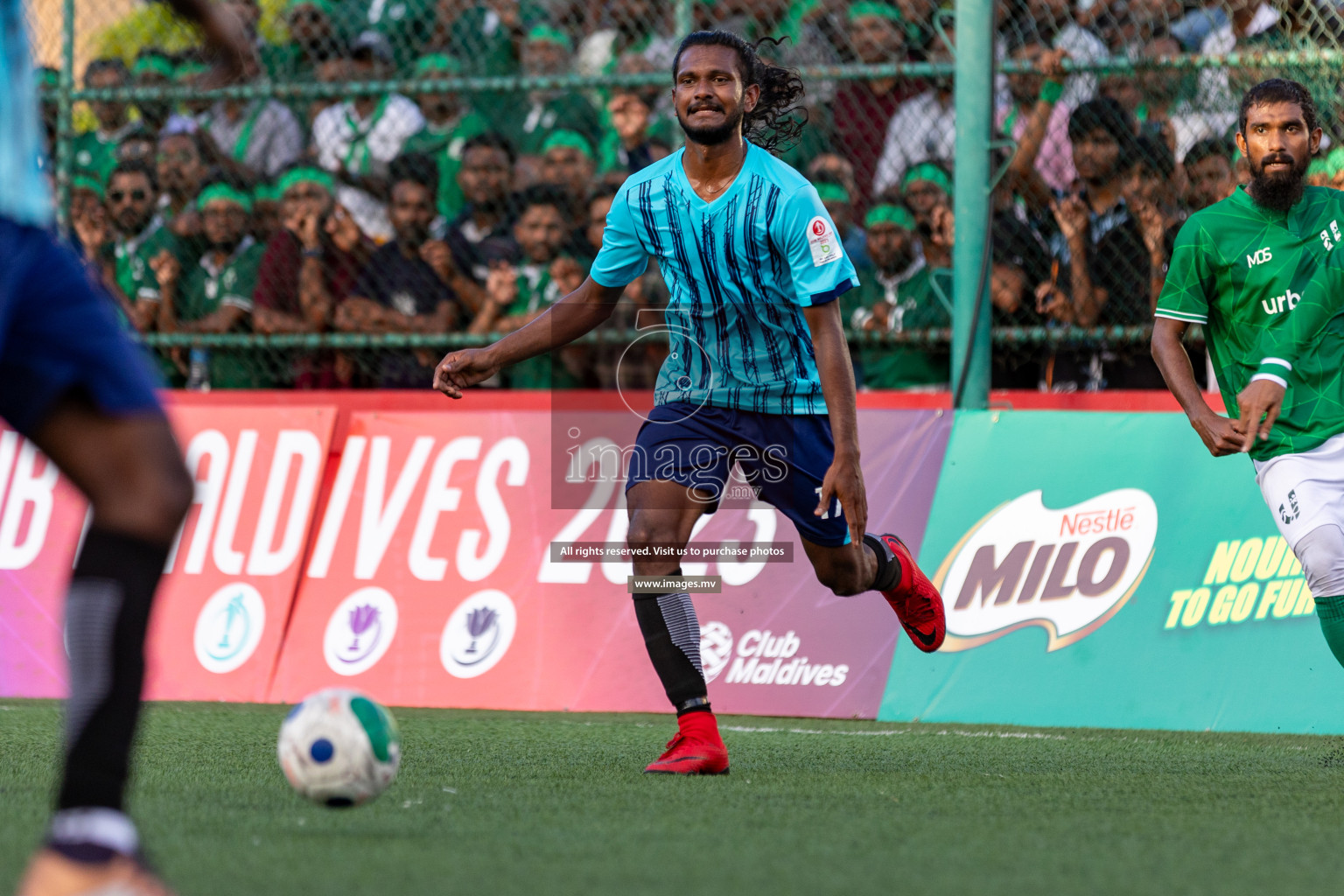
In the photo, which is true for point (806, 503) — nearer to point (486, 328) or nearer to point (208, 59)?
point (208, 59)

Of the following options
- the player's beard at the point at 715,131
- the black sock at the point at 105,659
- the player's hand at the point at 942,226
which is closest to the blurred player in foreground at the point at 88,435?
the black sock at the point at 105,659

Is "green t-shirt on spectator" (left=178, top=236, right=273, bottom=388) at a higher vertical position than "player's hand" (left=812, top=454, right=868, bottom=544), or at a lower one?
lower

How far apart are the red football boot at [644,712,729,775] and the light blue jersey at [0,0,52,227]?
2775 mm

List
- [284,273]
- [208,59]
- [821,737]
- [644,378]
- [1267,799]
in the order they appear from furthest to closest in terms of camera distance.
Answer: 1. [284,273]
2. [644,378]
3. [821,737]
4. [1267,799]
5. [208,59]

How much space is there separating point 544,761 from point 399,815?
50.0 inches

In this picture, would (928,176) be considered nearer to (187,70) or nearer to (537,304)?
(537,304)

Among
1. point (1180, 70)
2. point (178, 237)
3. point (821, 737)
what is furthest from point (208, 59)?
Answer: point (178, 237)

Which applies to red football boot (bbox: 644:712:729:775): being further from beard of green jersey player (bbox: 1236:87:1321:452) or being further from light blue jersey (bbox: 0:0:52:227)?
light blue jersey (bbox: 0:0:52:227)

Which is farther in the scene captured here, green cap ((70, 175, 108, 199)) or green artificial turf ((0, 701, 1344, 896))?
green cap ((70, 175, 108, 199))

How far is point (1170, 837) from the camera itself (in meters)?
3.99

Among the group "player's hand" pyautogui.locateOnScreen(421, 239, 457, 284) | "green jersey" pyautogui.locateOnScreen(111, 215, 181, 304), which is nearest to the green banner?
"player's hand" pyautogui.locateOnScreen(421, 239, 457, 284)

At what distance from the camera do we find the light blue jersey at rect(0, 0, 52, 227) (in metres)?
2.93

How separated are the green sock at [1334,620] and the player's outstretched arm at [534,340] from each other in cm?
247

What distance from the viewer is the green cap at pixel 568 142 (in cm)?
833
